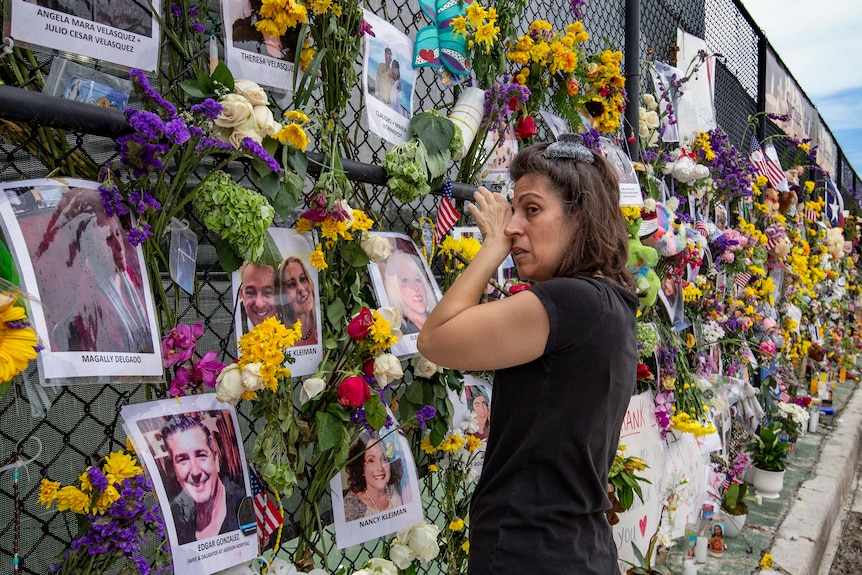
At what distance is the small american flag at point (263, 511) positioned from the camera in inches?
54.9

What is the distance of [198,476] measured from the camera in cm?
125

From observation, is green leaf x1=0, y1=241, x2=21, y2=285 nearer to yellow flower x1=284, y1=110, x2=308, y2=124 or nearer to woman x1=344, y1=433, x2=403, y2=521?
yellow flower x1=284, y1=110, x2=308, y2=124

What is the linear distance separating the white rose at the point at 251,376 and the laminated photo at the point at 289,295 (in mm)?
147

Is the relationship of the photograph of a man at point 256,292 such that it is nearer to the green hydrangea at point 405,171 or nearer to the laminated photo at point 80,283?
the laminated photo at point 80,283

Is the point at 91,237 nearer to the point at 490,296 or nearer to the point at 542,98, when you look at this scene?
the point at 490,296

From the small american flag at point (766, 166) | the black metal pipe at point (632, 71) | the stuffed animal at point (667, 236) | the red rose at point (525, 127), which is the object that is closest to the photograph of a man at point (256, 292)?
the red rose at point (525, 127)

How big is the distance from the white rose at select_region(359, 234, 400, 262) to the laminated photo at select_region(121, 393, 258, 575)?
465 mm

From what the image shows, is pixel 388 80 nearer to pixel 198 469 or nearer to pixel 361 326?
pixel 361 326

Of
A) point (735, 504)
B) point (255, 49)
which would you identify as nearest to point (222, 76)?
point (255, 49)

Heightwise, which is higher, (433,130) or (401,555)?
(433,130)

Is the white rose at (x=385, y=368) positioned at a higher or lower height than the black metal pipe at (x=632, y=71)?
lower

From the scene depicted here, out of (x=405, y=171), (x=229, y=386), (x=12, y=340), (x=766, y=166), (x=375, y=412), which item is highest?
(x=766, y=166)

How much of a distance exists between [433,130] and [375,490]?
3.06ft

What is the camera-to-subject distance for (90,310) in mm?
1092
